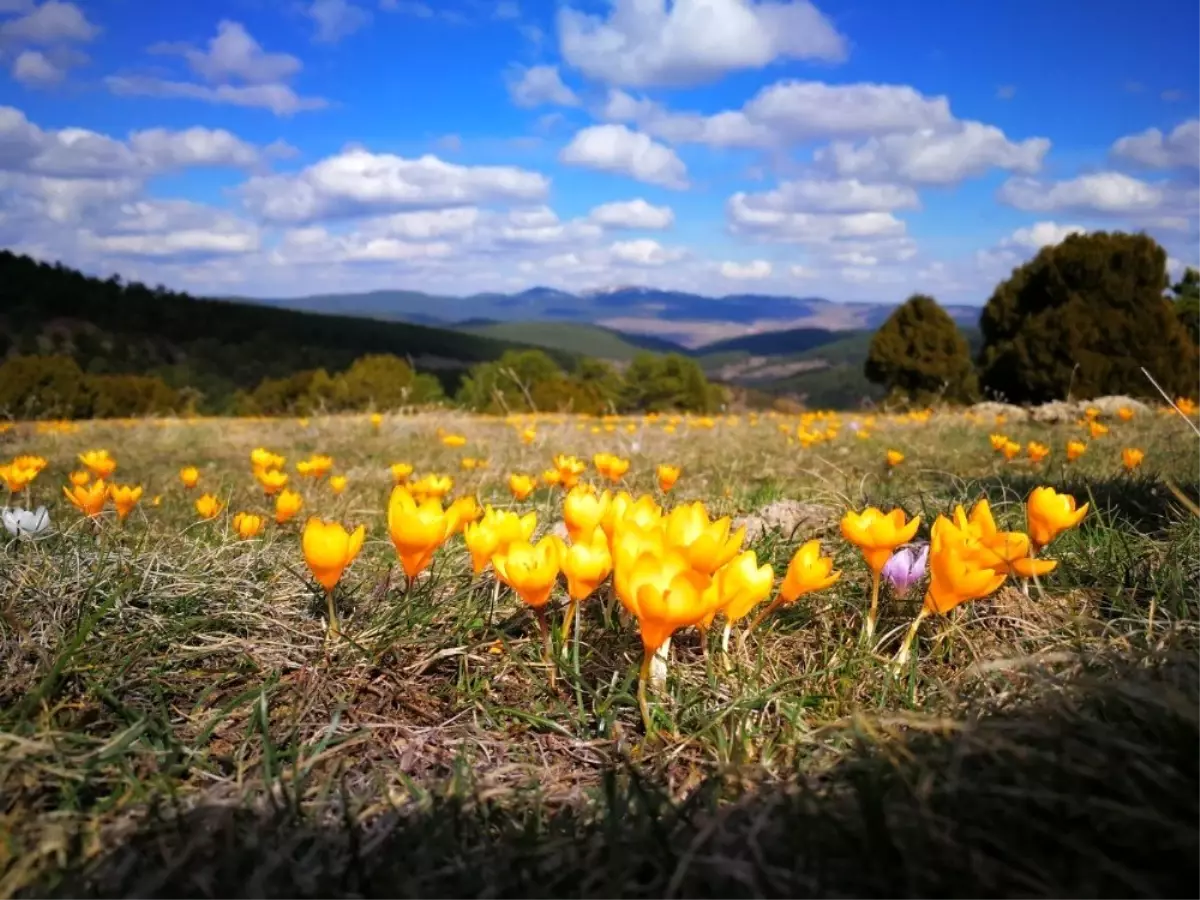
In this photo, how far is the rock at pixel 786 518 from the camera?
3.24 metres

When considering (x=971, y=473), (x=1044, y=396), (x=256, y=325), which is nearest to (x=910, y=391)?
(x=1044, y=396)

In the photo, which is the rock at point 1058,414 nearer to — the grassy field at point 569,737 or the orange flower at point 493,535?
the grassy field at point 569,737

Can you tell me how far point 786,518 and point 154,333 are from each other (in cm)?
6134

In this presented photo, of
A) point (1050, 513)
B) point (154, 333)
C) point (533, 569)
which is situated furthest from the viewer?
point (154, 333)

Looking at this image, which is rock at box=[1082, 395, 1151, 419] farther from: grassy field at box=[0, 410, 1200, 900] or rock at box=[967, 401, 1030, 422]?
grassy field at box=[0, 410, 1200, 900]

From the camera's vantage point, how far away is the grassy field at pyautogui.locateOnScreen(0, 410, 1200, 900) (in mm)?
1249

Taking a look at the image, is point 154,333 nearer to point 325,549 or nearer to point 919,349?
point 919,349

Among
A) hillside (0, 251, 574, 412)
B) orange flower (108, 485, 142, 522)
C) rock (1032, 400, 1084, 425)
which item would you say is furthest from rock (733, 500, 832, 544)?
hillside (0, 251, 574, 412)

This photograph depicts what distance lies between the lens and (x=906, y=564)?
2.23 metres

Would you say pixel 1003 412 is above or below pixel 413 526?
below

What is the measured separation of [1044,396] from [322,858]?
27.0 metres

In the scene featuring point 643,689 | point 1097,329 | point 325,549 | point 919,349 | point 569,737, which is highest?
→ point 1097,329

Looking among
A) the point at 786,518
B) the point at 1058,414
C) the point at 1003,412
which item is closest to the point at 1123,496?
the point at 786,518

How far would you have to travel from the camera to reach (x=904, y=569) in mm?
2234
